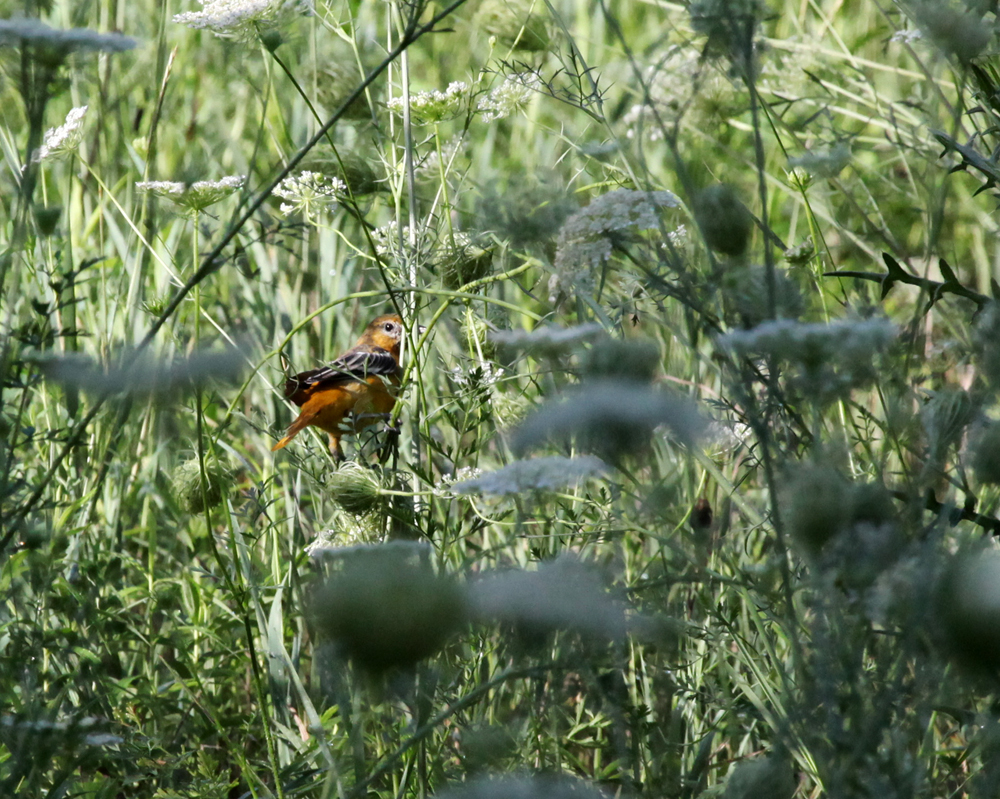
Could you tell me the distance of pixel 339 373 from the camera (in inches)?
118

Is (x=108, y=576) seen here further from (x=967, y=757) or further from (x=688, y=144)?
(x=967, y=757)

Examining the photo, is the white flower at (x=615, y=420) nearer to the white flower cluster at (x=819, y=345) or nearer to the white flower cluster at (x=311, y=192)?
the white flower cluster at (x=819, y=345)

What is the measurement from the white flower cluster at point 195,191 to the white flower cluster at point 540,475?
845 millimetres

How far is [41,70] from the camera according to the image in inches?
56.0

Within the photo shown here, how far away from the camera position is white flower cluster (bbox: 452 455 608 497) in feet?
4.19

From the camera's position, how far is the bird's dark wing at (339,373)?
98.4 inches

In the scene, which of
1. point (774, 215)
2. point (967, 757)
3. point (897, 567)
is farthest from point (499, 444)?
point (774, 215)

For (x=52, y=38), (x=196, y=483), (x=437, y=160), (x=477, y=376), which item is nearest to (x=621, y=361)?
(x=477, y=376)

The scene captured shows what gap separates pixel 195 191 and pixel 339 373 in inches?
42.8

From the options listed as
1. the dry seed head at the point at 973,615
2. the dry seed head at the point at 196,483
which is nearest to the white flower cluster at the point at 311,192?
the dry seed head at the point at 196,483

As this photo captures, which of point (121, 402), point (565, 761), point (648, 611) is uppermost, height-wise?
point (121, 402)

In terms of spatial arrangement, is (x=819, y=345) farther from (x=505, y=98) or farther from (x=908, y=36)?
(x=505, y=98)

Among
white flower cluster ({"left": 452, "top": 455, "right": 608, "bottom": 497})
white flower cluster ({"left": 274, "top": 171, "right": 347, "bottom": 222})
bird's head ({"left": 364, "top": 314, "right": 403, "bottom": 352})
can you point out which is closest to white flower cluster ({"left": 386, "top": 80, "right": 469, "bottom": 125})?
white flower cluster ({"left": 274, "top": 171, "right": 347, "bottom": 222})

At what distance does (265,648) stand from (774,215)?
2.74 m
